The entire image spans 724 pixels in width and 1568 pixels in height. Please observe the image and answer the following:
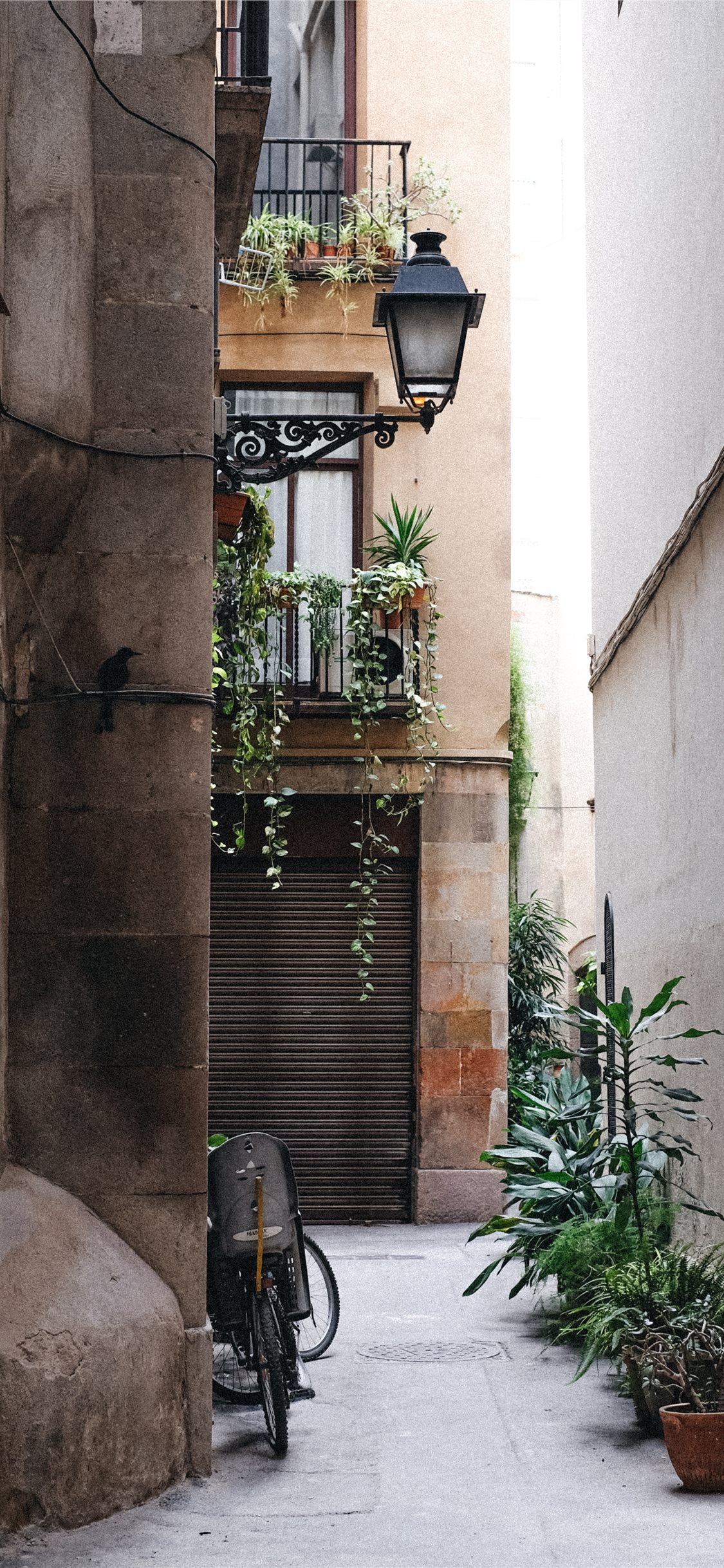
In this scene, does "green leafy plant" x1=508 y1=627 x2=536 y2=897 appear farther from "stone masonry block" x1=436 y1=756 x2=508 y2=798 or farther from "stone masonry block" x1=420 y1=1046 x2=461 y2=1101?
"stone masonry block" x1=420 y1=1046 x2=461 y2=1101

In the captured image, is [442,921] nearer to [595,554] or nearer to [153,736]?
[595,554]

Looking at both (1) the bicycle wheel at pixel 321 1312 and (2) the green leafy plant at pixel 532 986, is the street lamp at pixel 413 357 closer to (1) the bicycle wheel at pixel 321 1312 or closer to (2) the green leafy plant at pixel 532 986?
(1) the bicycle wheel at pixel 321 1312

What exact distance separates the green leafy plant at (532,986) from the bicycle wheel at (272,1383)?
32.1 feet

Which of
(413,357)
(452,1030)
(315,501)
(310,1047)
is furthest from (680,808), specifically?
(315,501)

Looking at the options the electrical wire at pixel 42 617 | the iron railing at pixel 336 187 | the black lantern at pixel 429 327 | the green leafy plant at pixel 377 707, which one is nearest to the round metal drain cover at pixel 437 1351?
the electrical wire at pixel 42 617

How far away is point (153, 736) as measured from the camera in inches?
265

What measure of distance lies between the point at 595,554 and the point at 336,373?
3093 millimetres

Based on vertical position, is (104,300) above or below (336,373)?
below

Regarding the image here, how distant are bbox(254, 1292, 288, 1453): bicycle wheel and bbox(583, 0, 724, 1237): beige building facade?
3.00 m

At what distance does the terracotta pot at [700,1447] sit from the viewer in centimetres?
604

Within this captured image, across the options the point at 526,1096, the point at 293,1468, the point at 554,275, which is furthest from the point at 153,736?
the point at 554,275

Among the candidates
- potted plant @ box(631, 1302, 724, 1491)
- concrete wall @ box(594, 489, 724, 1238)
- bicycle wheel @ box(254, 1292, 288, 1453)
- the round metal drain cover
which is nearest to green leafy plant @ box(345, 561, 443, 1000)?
concrete wall @ box(594, 489, 724, 1238)

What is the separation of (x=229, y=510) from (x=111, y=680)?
2.80 metres

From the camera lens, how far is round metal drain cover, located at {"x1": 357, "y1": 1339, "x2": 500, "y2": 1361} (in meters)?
8.83
